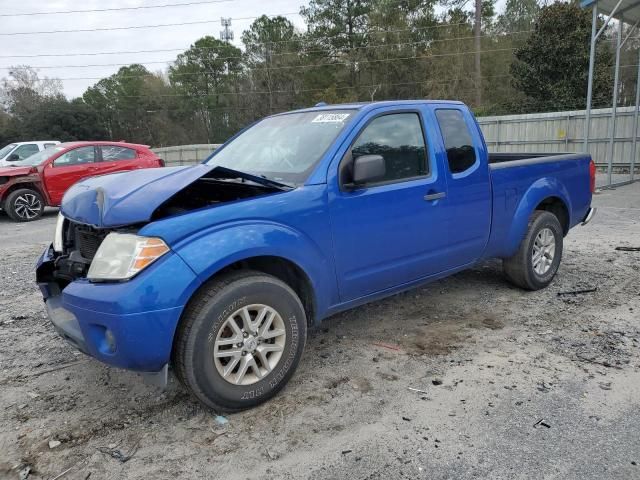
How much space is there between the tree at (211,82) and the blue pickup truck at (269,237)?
43158 mm

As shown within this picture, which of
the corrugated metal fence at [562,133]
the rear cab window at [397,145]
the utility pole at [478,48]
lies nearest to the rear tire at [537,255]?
the rear cab window at [397,145]

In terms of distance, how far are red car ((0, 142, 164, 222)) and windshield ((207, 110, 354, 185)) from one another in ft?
26.8

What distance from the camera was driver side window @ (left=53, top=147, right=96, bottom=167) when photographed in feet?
37.5

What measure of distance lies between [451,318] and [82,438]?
3.01 m

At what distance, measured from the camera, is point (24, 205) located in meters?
11.1

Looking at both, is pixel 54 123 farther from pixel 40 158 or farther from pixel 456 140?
pixel 456 140

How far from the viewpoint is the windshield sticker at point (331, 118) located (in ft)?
12.1

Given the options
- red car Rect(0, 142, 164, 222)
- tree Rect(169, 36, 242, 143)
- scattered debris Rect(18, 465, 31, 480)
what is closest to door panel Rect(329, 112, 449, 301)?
scattered debris Rect(18, 465, 31, 480)

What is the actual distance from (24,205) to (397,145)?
10.1 m

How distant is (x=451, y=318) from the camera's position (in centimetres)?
447

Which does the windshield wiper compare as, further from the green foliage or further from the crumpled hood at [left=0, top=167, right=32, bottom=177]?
the green foliage

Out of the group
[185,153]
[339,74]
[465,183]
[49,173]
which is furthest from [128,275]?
[339,74]

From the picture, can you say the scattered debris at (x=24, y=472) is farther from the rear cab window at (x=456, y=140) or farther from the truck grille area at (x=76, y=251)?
the rear cab window at (x=456, y=140)

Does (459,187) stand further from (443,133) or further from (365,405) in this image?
(365,405)
